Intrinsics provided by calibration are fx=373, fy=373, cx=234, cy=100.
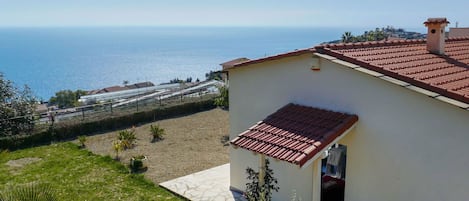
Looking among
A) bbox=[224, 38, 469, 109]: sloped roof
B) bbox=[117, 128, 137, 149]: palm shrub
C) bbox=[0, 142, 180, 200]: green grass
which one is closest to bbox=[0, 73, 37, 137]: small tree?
bbox=[0, 142, 180, 200]: green grass

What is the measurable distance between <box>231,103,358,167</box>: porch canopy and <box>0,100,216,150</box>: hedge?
41.8 ft

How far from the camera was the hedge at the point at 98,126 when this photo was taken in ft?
56.3

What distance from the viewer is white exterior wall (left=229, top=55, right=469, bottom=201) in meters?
7.18

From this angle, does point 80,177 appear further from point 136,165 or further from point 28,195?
point 28,195

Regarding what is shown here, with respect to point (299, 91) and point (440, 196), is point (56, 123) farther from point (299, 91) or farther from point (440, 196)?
point (440, 196)

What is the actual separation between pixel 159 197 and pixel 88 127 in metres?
9.66

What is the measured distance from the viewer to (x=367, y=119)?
842cm

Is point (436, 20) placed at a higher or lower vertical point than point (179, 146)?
higher

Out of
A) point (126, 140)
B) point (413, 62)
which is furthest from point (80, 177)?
point (413, 62)

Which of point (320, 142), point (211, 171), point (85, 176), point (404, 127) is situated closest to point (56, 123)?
point (85, 176)

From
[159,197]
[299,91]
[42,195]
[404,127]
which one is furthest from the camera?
[159,197]

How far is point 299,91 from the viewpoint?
980 cm

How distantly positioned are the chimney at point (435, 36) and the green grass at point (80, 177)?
8.77 m

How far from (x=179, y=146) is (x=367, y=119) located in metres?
10.2
